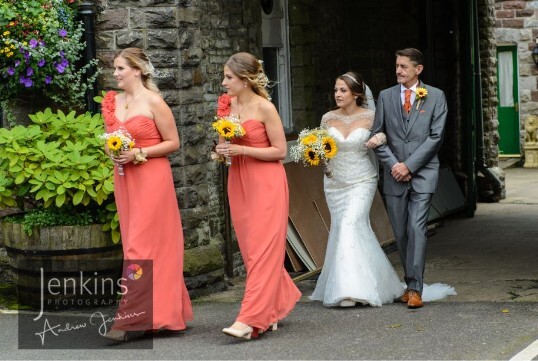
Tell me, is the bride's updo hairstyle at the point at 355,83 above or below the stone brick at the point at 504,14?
below

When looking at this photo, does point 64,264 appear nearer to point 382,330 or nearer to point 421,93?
point 382,330

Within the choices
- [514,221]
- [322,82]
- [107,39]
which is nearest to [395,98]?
[107,39]

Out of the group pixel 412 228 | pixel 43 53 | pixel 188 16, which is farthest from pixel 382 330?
pixel 43 53

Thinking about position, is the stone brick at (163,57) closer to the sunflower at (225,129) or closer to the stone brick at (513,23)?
the sunflower at (225,129)

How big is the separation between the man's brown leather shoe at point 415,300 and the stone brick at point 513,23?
17.4 meters

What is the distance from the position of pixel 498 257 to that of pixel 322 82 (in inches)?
118

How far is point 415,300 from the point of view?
995 centimetres

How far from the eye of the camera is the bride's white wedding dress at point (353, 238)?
10133mm

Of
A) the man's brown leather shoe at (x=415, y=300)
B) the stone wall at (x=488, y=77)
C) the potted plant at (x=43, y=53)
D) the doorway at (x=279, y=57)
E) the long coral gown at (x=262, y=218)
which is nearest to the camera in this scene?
the long coral gown at (x=262, y=218)

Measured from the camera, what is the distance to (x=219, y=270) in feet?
36.1

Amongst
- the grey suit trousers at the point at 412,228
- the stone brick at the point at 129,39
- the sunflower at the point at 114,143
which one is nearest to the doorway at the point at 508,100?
the grey suit trousers at the point at 412,228

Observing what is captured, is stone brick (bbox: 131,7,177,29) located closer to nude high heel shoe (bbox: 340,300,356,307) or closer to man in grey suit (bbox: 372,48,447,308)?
man in grey suit (bbox: 372,48,447,308)

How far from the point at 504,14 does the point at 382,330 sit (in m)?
18.5
